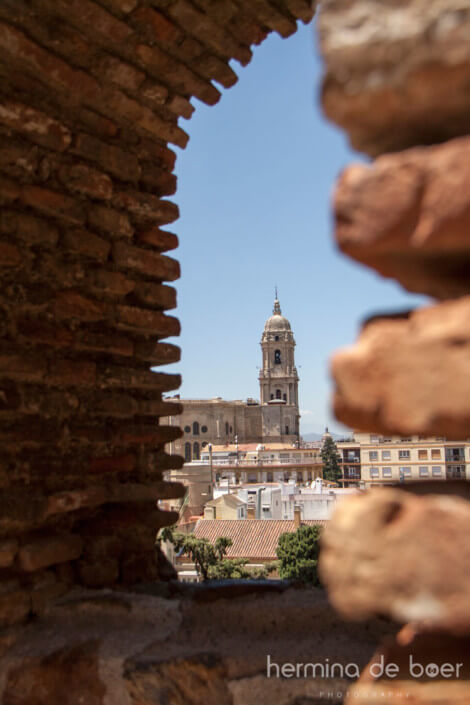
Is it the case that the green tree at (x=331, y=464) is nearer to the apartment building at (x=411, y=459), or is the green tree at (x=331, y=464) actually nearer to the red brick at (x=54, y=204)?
the apartment building at (x=411, y=459)

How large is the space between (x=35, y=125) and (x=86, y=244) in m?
0.47

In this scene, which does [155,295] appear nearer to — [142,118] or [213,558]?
[142,118]

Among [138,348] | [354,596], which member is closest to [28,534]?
[138,348]

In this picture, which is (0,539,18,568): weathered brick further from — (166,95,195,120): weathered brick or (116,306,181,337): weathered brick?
(166,95,195,120): weathered brick

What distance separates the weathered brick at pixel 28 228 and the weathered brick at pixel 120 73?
2.12ft

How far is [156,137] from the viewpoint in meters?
2.91

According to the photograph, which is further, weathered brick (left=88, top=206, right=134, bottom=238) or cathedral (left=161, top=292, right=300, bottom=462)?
cathedral (left=161, top=292, right=300, bottom=462)

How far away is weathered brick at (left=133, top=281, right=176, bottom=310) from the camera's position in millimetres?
2801

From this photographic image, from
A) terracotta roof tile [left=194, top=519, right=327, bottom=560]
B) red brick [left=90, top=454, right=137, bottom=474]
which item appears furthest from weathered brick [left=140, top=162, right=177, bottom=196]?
terracotta roof tile [left=194, top=519, right=327, bottom=560]

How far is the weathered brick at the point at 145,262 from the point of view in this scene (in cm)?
273

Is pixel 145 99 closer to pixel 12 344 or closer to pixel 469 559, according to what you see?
pixel 12 344

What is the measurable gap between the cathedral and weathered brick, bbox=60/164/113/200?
58.8 m

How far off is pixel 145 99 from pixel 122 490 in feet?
5.36

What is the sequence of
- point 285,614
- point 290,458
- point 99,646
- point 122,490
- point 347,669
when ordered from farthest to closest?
1. point 290,458
2. point 122,490
3. point 285,614
4. point 99,646
5. point 347,669
